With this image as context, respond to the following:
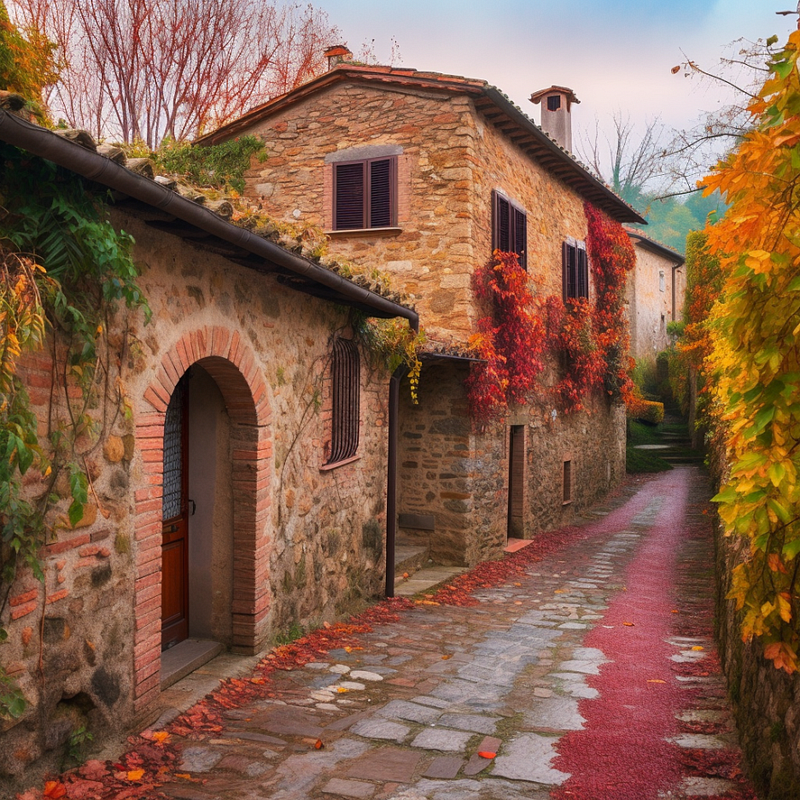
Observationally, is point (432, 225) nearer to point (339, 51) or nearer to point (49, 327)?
point (339, 51)

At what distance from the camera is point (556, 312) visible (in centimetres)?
1288

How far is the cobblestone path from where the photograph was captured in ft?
11.7

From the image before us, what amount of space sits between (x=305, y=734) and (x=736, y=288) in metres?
3.19

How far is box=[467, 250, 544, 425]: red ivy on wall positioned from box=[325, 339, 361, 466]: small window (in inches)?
118

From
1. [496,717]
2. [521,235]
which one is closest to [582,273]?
[521,235]

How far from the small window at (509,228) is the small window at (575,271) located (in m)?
2.14

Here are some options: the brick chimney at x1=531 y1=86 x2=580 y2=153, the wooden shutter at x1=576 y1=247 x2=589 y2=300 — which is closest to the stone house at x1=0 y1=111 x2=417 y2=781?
the wooden shutter at x1=576 y1=247 x2=589 y2=300

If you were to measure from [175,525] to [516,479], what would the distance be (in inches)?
300

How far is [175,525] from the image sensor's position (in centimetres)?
519

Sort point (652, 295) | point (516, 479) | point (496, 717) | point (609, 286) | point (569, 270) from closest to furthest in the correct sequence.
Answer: point (496, 717) → point (516, 479) → point (569, 270) → point (609, 286) → point (652, 295)

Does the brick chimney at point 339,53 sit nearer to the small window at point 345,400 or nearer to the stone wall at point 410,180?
the stone wall at point 410,180

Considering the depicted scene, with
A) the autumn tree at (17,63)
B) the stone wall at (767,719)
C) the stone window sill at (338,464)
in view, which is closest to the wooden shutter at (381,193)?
the stone window sill at (338,464)

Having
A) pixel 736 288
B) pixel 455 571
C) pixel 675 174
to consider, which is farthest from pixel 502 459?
pixel 736 288

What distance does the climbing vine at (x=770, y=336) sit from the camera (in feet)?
8.26
